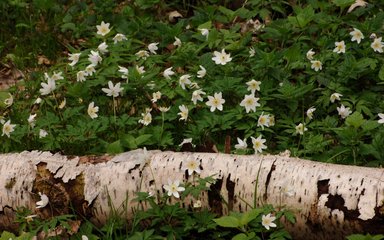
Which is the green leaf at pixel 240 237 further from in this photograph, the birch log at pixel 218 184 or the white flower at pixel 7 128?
the white flower at pixel 7 128

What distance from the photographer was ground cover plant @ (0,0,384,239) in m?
4.38

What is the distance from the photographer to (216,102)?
455 cm

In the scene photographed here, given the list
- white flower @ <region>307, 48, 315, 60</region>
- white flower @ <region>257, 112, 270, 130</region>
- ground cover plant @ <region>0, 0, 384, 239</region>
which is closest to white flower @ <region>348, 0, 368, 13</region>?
ground cover plant @ <region>0, 0, 384, 239</region>

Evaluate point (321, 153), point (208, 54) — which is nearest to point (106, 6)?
point (208, 54)

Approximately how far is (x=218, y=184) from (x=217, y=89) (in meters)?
1.16

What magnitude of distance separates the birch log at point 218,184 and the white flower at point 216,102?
0.80 meters

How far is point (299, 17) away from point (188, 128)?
54.8 inches

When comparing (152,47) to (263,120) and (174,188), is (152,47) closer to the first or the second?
(263,120)

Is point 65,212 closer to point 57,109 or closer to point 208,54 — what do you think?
point 57,109

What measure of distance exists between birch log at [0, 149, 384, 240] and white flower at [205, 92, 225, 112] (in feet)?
2.63

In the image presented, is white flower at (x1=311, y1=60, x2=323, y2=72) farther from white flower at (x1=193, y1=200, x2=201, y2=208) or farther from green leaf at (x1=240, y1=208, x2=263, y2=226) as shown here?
green leaf at (x1=240, y1=208, x2=263, y2=226)

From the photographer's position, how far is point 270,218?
3.36 meters

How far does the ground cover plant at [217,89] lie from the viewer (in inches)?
172

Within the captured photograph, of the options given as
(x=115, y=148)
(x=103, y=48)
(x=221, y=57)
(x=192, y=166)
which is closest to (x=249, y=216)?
(x=192, y=166)
